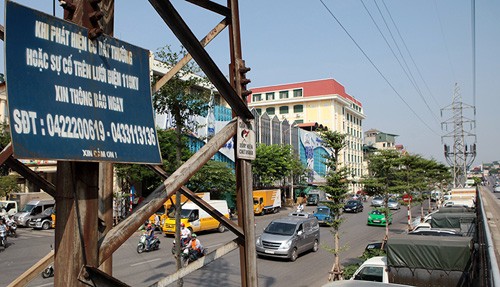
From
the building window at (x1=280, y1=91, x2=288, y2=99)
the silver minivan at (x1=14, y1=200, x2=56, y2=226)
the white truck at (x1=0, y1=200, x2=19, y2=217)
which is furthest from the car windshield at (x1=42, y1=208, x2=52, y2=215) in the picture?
the building window at (x1=280, y1=91, x2=288, y2=99)

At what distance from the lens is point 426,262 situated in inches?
411

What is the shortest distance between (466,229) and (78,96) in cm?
2017

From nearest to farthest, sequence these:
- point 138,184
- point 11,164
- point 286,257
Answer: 1. point 11,164
2. point 286,257
3. point 138,184

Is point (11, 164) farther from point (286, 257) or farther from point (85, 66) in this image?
point (286, 257)

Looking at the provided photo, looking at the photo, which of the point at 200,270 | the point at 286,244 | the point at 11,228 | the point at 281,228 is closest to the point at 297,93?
the point at 11,228

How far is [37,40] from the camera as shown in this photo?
2.55 meters

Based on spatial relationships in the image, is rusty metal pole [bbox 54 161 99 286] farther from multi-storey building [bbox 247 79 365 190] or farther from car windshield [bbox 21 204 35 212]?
multi-storey building [bbox 247 79 365 190]

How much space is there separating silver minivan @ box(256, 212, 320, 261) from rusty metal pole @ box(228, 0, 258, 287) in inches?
507

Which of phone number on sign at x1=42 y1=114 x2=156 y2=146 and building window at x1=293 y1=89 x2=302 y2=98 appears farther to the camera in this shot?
building window at x1=293 y1=89 x2=302 y2=98

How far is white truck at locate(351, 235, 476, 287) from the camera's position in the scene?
395 inches

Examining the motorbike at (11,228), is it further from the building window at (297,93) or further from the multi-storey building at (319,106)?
the building window at (297,93)

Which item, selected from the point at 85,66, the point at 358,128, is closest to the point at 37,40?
the point at 85,66

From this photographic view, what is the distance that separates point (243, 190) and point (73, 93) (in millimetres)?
2216

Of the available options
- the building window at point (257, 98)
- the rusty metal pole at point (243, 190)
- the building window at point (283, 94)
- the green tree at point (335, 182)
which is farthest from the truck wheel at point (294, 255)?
the building window at point (257, 98)
